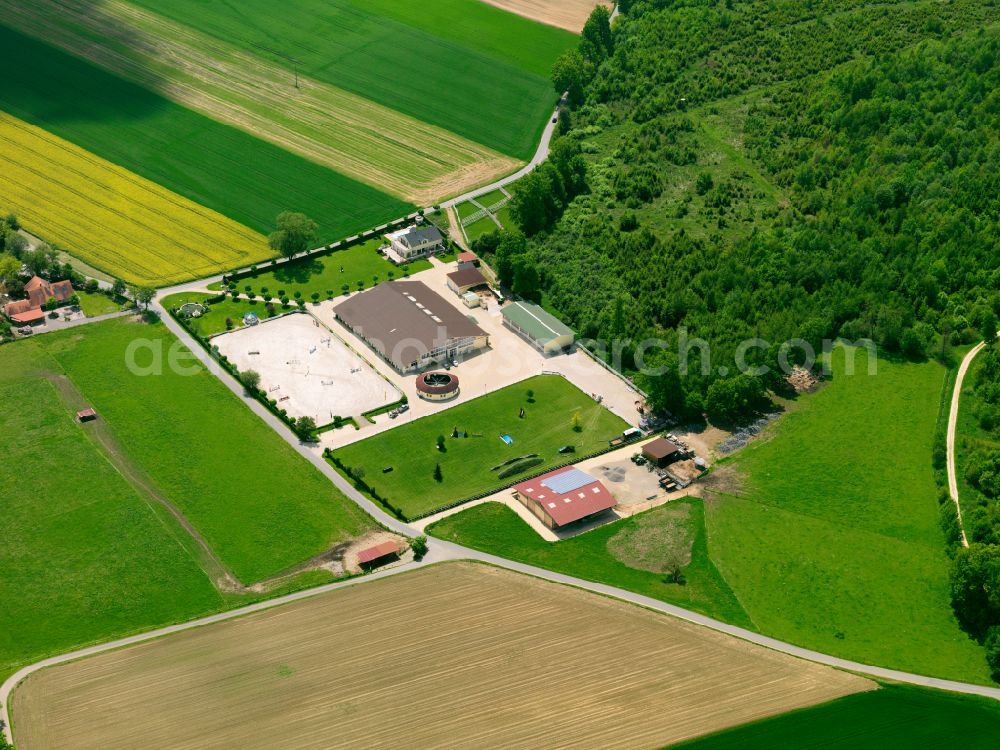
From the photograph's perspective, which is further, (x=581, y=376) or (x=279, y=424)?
(x=581, y=376)

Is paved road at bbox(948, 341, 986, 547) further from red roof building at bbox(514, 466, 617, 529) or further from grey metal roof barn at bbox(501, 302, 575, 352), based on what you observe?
grey metal roof barn at bbox(501, 302, 575, 352)

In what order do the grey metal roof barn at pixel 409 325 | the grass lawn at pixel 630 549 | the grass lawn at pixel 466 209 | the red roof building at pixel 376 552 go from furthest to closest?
the grass lawn at pixel 466 209
the grey metal roof barn at pixel 409 325
the red roof building at pixel 376 552
the grass lawn at pixel 630 549

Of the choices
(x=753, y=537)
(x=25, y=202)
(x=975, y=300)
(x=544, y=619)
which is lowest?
(x=25, y=202)

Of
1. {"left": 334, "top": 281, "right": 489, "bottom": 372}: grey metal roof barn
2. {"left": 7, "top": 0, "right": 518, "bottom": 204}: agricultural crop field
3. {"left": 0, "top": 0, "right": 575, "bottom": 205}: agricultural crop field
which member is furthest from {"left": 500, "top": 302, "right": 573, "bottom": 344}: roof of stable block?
{"left": 7, "top": 0, "right": 518, "bottom": 204}: agricultural crop field

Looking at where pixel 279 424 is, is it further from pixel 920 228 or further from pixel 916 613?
pixel 920 228

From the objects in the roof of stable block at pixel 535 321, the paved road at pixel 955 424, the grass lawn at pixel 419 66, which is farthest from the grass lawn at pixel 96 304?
the paved road at pixel 955 424

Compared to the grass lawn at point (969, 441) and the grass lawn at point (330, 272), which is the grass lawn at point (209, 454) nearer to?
the grass lawn at point (330, 272)

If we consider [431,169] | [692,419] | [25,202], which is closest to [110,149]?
[25,202]
